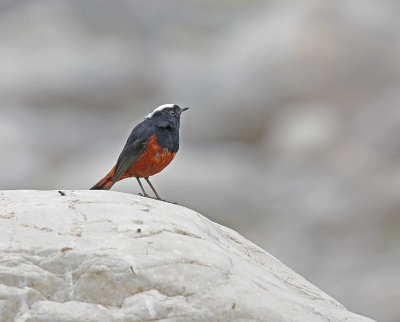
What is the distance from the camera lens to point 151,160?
7.88m

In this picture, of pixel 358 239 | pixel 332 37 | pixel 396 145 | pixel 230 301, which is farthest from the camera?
pixel 332 37

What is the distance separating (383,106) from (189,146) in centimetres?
522

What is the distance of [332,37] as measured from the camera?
23312mm

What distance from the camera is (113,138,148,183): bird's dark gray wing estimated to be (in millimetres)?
7898

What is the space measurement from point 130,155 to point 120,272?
2.71 meters

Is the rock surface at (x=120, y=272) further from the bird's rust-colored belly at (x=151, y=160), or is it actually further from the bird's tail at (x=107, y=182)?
the bird's tail at (x=107, y=182)

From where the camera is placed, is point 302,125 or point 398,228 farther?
point 302,125

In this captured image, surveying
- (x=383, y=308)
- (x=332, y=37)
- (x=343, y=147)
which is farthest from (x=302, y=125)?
(x=383, y=308)

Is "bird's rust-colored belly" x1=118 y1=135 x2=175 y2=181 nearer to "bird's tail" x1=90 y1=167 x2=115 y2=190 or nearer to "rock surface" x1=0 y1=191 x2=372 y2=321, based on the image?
"bird's tail" x1=90 y1=167 x2=115 y2=190

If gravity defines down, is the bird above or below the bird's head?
below

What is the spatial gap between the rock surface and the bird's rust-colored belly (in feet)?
5.90

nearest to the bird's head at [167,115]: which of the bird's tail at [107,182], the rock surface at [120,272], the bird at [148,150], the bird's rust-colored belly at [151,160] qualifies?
the bird at [148,150]

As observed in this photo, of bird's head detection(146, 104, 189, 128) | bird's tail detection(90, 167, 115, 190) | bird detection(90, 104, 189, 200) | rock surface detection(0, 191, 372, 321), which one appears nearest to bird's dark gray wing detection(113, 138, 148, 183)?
bird detection(90, 104, 189, 200)

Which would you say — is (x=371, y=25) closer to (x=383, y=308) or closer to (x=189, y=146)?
(x=189, y=146)
